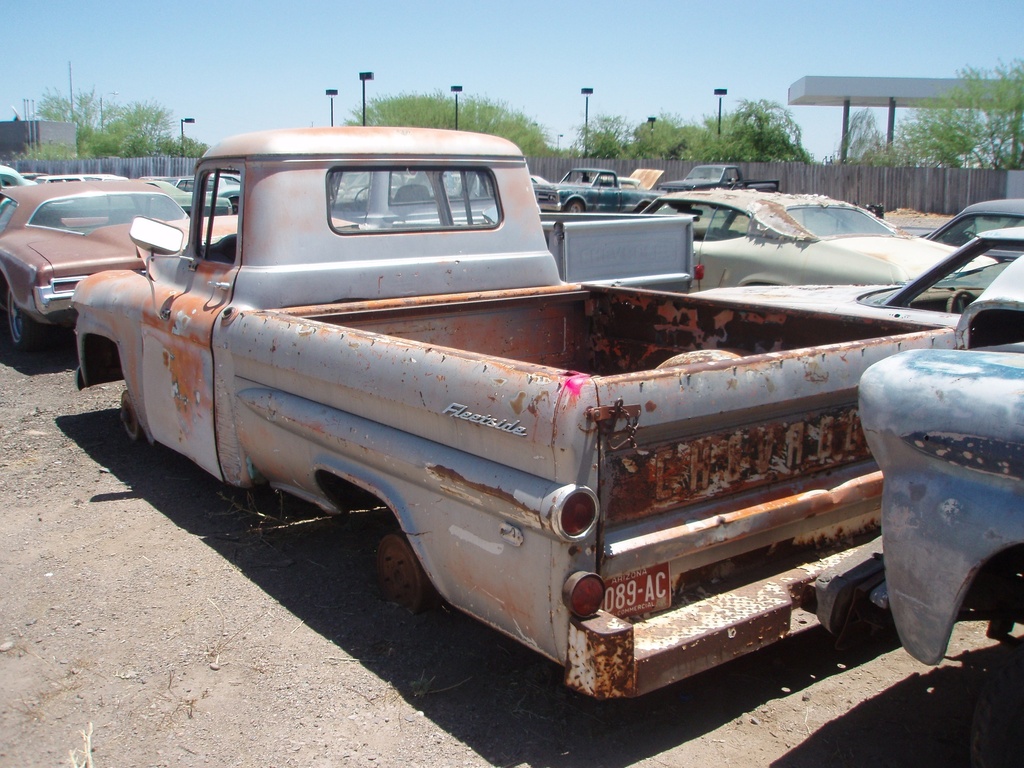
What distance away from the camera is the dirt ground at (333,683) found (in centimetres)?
283

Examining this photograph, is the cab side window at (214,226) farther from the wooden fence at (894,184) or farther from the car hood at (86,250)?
the wooden fence at (894,184)

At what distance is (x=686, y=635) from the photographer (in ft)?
8.76

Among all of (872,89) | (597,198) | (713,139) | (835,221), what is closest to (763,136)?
(713,139)

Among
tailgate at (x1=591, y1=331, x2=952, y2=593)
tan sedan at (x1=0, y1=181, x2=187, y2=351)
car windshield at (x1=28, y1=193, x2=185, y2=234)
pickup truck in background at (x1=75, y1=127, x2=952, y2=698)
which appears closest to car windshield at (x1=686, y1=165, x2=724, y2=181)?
tan sedan at (x1=0, y1=181, x2=187, y2=351)

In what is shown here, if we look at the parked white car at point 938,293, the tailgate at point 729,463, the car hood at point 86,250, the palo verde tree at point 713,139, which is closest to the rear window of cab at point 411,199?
the parked white car at point 938,293

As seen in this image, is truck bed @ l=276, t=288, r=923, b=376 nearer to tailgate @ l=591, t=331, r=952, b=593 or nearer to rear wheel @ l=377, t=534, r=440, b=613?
tailgate @ l=591, t=331, r=952, b=593

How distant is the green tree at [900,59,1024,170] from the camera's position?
3478 cm

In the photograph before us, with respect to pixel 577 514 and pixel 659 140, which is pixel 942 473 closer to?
pixel 577 514

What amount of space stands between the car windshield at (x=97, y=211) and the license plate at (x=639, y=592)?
7685 millimetres

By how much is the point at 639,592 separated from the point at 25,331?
7539mm

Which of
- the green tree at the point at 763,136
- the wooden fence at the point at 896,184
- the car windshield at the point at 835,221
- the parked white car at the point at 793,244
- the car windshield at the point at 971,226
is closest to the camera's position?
the car windshield at the point at 971,226

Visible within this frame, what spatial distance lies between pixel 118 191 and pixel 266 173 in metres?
5.94

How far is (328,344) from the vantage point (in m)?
3.44

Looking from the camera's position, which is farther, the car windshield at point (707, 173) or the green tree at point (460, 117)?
the green tree at point (460, 117)
